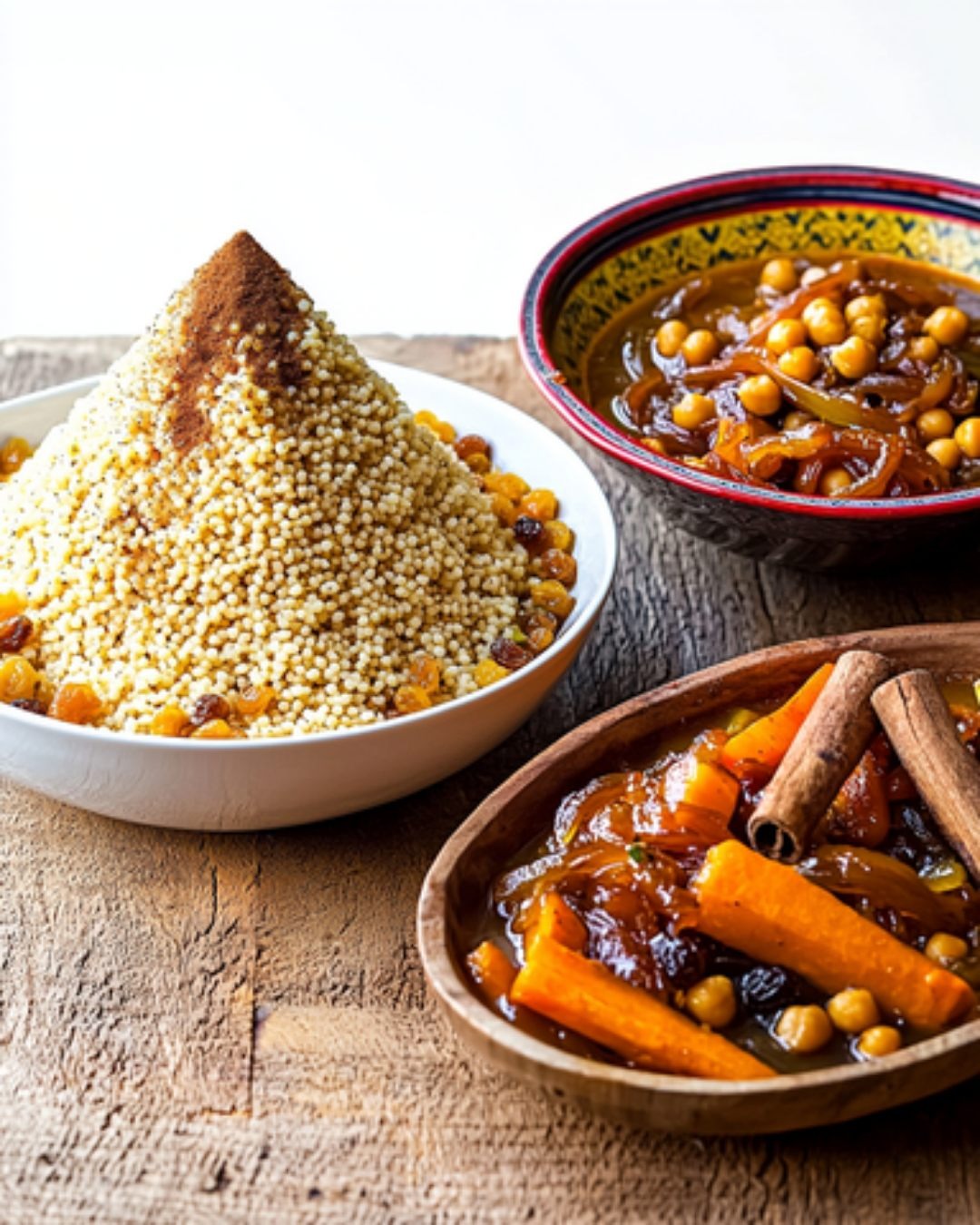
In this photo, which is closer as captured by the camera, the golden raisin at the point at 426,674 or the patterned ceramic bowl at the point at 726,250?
the golden raisin at the point at 426,674

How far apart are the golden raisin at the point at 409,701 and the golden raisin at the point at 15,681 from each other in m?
0.57

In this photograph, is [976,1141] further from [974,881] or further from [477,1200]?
[477,1200]

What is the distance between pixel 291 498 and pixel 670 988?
0.99 m

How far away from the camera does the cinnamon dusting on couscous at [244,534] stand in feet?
8.11

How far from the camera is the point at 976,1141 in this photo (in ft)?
6.89

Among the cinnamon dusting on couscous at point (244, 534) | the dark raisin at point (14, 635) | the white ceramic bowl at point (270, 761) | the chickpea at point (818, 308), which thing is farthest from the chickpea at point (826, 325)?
the dark raisin at point (14, 635)

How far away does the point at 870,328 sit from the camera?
10.2ft

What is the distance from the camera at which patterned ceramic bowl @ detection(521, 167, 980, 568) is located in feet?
9.34

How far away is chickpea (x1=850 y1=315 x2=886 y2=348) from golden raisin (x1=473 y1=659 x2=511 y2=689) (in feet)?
3.60

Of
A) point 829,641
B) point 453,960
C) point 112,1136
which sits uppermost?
point 829,641

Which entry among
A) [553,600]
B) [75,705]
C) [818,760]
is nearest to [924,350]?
[553,600]

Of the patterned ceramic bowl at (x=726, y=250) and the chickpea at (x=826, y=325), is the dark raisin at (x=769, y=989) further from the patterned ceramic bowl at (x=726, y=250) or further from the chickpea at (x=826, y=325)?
the chickpea at (x=826, y=325)

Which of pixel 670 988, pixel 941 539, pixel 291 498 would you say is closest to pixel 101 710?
pixel 291 498

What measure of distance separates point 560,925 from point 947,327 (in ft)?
5.49
